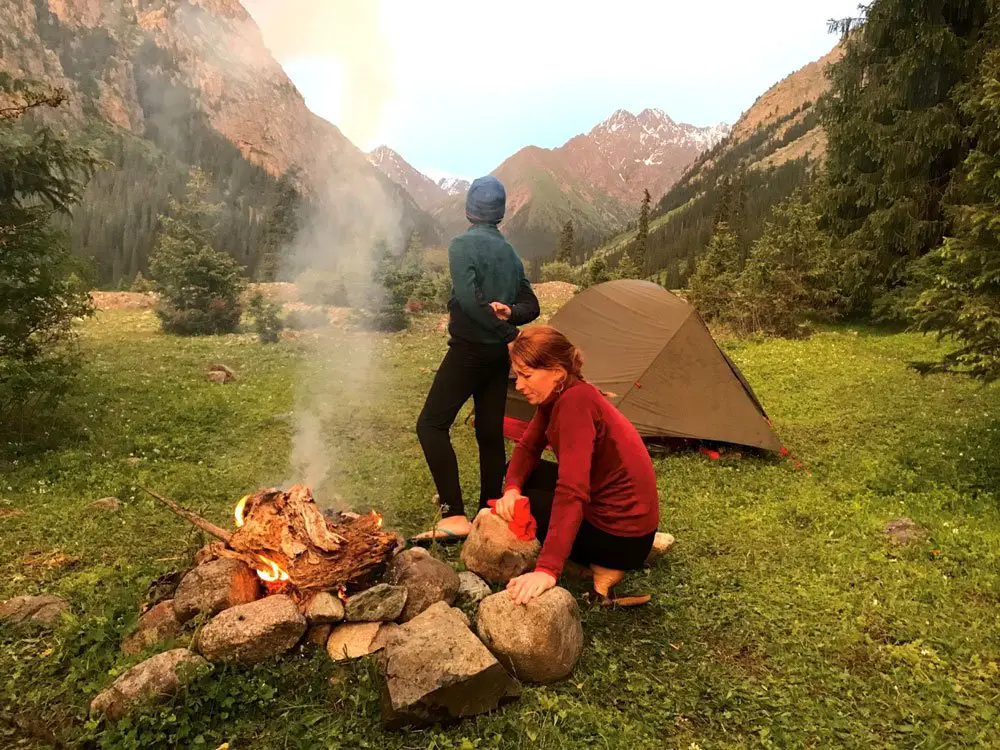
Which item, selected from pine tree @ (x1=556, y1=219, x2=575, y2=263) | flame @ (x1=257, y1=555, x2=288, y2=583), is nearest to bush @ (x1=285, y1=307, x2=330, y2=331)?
flame @ (x1=257, y1=555, x2=288, y2=583)

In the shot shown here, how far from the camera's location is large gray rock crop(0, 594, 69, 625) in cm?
351

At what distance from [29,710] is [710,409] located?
7.21 m

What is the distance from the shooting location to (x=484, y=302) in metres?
4.22

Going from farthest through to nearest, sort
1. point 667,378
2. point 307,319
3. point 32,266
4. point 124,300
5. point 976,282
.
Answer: point 124,300 < point 307,319 < point 667,378 < point 32,266 < point 976,282

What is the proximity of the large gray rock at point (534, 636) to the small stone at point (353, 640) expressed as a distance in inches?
24.8

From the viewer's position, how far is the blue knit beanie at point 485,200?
4363 mm

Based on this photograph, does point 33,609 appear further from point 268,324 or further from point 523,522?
point 268,324

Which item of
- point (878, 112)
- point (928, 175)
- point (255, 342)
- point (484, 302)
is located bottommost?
point (255, 342)

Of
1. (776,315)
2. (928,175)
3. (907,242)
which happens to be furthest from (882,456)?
(928,175)

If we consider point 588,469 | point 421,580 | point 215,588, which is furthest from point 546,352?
point 215,588

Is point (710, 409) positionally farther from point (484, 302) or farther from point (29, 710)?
point (29, 710)

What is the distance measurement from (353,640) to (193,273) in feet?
62.9

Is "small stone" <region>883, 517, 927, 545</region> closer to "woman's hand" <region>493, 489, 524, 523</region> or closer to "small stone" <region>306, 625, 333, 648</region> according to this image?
"woman's hand" <region>493, 489, 524, 523</region>

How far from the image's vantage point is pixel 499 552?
4.00 meters
